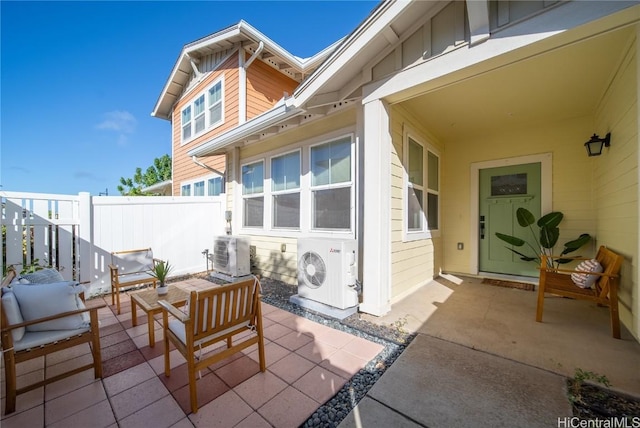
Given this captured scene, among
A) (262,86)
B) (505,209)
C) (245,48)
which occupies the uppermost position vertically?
(245,48)

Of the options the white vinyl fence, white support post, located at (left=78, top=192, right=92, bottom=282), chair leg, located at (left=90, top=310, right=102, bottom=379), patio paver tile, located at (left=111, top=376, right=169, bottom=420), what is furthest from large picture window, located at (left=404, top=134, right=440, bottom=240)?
white support post, located at (left=78, top=192, right=92, bottom=282)

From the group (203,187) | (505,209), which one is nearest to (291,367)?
(505,209)

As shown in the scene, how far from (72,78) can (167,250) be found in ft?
21.3

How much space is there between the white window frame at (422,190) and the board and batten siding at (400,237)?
0.22 ft

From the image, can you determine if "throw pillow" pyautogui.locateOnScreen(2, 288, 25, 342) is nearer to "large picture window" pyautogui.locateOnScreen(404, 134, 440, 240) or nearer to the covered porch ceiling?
"large picture window" pyautogui.locateOnScreen(404, 134, 440, 240)

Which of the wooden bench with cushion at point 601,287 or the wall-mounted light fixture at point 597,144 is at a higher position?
the wall-mounted light fixture at point 597,144

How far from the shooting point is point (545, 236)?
407 centimetres

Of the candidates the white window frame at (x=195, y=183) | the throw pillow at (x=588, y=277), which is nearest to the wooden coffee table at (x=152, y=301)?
the throw pillow at (x=588, y=277)

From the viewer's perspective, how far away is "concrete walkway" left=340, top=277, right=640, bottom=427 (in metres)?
1.61

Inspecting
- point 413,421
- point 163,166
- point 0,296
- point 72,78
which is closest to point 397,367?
point 413,421

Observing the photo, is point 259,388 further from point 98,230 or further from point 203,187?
point 203,187

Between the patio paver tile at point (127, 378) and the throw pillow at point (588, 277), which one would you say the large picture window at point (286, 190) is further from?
the throw pillow at point (588, 277)

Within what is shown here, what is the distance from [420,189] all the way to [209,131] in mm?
6569

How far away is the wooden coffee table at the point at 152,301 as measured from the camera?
8.20 ft
